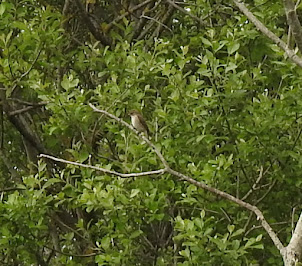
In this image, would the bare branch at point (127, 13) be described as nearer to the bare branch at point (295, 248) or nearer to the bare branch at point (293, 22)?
the bare branch at point (293, 22)

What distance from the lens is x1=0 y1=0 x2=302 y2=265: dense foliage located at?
4.69 metres

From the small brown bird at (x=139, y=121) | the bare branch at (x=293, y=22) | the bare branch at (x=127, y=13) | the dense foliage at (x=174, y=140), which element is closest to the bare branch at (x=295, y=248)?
the bare branch at (x=293, y=22)

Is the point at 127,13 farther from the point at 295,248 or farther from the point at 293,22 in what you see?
the point at 295,248

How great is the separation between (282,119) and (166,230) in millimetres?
2070

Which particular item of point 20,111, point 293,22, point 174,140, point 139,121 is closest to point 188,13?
point 139,121

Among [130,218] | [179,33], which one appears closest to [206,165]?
[130,218]

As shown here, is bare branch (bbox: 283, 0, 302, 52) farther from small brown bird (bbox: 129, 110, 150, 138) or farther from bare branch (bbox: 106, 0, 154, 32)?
bare branch (bbox: 106, 0, 154, 32)

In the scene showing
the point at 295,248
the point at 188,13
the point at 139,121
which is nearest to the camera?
the point at 295,248

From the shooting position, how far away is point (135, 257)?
5266 millimetres

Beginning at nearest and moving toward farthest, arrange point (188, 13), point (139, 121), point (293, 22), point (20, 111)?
point (293, 22), point (139, 121), point (188, 13), point (20, 111)

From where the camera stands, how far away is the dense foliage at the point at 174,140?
Result: 4.69 meters

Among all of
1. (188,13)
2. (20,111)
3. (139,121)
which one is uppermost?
(188,13)

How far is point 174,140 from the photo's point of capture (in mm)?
4871

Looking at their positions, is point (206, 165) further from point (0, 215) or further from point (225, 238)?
point (0, 215)
